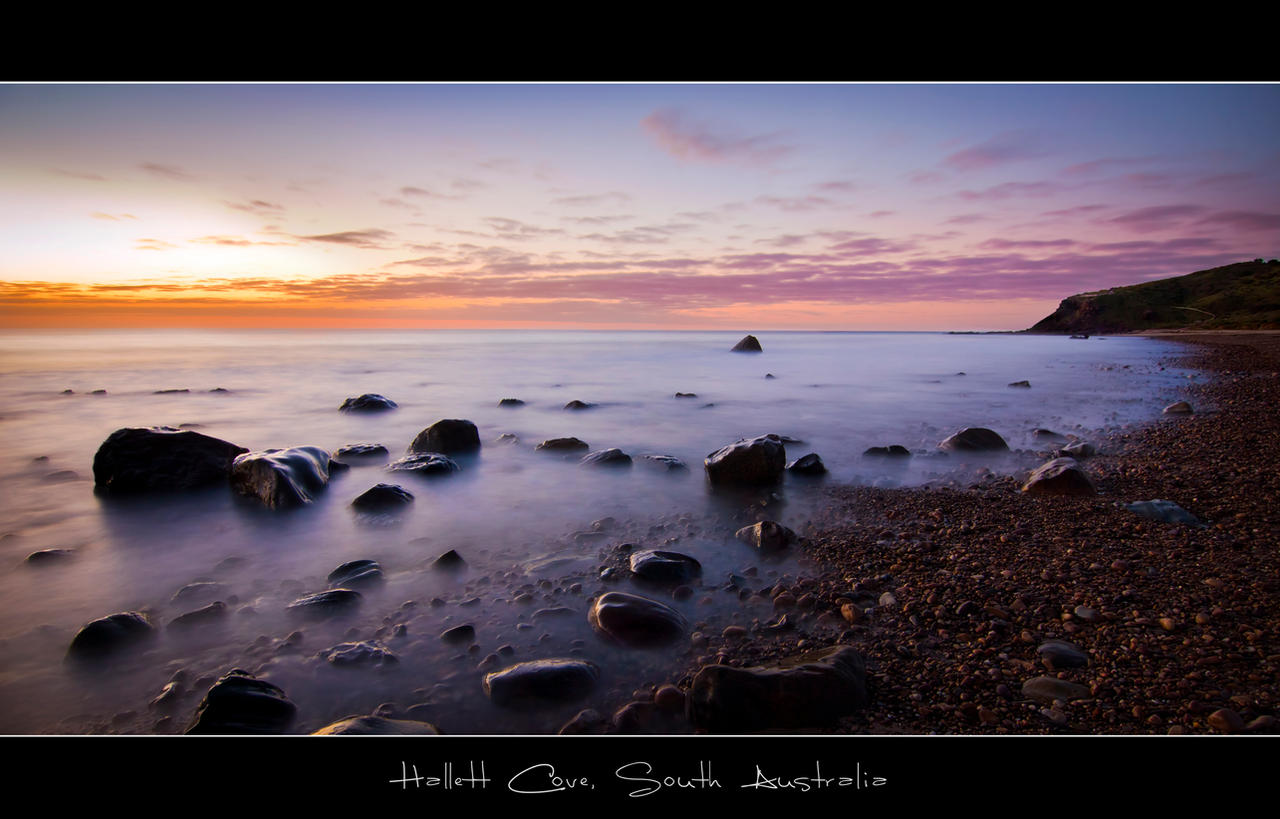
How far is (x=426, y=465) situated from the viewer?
7242 millimetres

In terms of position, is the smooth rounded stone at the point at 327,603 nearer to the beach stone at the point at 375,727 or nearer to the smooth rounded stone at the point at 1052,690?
the beach stone at the point at 375,727

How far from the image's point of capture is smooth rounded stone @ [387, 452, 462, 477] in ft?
23.5

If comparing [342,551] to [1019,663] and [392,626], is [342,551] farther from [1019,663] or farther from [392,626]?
[1019,663]

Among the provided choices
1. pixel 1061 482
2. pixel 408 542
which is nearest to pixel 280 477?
pixel 408 542

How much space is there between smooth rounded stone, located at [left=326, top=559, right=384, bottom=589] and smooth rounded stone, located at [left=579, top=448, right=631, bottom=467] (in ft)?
12.4

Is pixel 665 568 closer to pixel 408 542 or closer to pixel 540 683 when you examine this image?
pixel 540 683

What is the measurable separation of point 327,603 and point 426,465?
146 inches

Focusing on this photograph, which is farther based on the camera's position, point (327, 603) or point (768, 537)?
point (768, 537)

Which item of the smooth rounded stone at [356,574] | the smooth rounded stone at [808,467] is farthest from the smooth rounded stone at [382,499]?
the smooth rounded stone at [808,467]

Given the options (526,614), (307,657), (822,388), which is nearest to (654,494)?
(526,614)

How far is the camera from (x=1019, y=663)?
2654 mm

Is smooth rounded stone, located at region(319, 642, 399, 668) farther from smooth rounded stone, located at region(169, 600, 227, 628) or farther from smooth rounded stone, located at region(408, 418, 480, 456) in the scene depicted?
smooth rounded stone, located at region(408, 418, 480, 456)

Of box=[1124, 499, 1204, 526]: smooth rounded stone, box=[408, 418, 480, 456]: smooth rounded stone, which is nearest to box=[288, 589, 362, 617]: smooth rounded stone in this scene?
box=[408, 418, 480, 456]: smooth rounded stone
